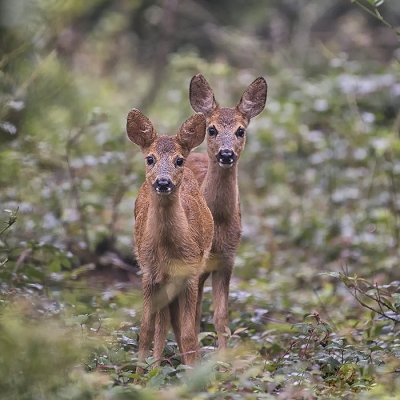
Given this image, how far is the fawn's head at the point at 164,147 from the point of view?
18.7ft

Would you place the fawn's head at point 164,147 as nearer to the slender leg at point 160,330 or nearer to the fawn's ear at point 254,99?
the slender leg at point 160,330

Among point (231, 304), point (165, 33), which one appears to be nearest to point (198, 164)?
point (231, 304)

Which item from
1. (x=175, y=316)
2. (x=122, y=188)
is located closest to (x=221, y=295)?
(x=175, y=316)

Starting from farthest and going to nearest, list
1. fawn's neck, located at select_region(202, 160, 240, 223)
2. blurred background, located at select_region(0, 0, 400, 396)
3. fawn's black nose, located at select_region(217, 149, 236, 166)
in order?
fawn's neck, located at select_region(202, 160, 240, 223) → blurred background, located at select_region(0, 0, 400, 396) → fawn's black nose, located at select_region(217, 149, 236, 166)

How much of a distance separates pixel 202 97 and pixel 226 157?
33.8 inches

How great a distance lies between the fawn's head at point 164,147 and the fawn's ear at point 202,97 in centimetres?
143

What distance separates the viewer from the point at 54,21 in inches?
296

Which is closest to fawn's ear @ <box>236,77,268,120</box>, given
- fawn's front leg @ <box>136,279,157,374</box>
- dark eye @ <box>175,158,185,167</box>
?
dark eye @ <box>175,158,185,167</box>

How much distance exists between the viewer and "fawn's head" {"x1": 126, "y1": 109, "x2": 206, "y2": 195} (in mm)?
5711

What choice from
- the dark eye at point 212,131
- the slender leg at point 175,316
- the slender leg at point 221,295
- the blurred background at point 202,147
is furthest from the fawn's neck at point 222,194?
the slender leg at point 175,316

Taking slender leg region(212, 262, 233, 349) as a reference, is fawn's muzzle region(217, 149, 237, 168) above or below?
above

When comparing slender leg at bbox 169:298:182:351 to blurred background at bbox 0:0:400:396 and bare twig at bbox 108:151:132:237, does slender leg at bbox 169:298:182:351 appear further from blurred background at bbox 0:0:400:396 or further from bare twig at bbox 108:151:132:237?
bare twig at bbox 108:151:132:237

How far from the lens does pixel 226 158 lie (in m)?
6.99

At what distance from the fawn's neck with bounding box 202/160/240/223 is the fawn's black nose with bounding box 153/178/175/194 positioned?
157 cm
